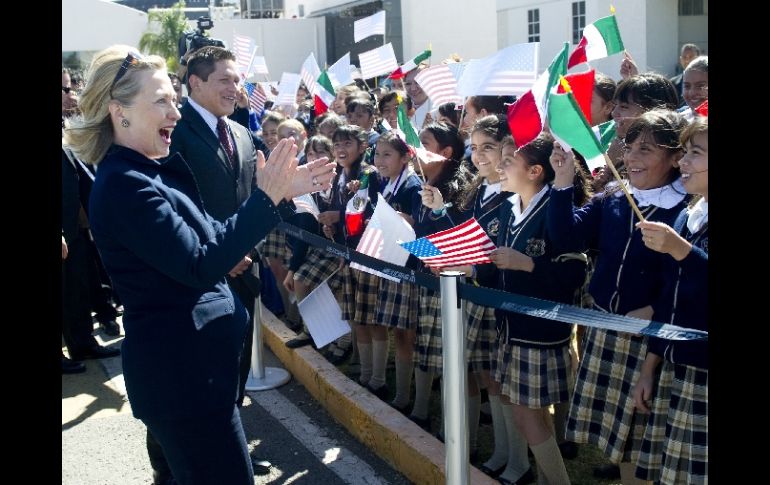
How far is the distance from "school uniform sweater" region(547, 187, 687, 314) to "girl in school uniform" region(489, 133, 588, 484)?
131mm

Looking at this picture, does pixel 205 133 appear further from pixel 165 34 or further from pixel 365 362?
pixel 165 34

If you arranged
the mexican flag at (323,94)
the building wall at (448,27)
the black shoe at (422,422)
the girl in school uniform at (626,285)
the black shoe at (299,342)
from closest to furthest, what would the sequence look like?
1. the girl in school uniform at (626,285)
2. the black shoe at (422,422)
3. the black shoe at (299,342)
4. the mexican flag at (323,94)
5. the building wall at (448,27)

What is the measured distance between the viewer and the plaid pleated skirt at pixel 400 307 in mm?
5078

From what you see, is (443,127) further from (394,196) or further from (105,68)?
(105,68)

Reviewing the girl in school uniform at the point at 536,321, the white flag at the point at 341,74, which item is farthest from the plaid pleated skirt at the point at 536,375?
the white flag at the point at 341,74

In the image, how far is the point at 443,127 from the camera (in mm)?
5234

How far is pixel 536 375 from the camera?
3.82m

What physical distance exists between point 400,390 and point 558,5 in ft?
85.2

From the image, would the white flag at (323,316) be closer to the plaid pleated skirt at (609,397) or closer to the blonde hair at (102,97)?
the plaid pleated skirt at (609,397)

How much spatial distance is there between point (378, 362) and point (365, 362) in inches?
7.7

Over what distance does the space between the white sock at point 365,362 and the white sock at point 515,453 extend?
1645 mm

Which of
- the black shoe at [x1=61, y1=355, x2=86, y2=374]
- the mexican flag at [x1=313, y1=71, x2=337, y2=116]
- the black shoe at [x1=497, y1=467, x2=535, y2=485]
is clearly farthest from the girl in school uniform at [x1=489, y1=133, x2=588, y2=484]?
the mexican flag at [x1=313, y1=71, x2=337, y2=116]

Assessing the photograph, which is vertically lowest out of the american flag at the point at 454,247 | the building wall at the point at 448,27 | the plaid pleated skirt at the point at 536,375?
the plaid pleated skirt at the point at 536,375
